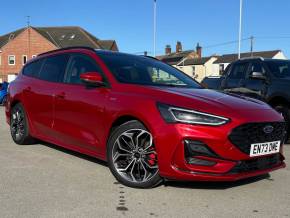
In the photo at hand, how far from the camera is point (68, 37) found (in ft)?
209

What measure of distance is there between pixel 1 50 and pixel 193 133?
5725 cm

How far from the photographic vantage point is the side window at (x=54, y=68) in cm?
635

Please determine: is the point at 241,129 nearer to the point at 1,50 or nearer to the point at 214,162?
the point at 214,162

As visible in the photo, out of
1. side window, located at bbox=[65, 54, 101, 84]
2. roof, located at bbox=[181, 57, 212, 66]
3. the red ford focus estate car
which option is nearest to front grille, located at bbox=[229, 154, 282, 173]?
the red ford focus estate car

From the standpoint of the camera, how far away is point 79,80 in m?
5.83

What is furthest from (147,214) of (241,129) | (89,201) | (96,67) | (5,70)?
(5,70)

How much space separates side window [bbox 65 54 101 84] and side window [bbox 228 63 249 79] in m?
4.76

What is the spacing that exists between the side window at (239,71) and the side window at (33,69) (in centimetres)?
469

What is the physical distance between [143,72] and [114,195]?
1924 millimetres

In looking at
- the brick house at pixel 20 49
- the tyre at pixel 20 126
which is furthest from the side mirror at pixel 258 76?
the brick house at pixel 20 49

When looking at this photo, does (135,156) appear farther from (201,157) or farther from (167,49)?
(167,49)

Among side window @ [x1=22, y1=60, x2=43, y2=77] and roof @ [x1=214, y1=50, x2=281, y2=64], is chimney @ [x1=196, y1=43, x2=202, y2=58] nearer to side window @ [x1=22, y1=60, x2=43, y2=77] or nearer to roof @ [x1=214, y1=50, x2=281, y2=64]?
roof @ [x1=214, y1=50, x2=281, y2=64]

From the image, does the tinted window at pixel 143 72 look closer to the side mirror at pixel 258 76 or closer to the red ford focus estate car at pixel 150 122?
the red ford focus estate car at pixel 150 122

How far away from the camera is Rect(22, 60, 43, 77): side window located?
716 centimetres
